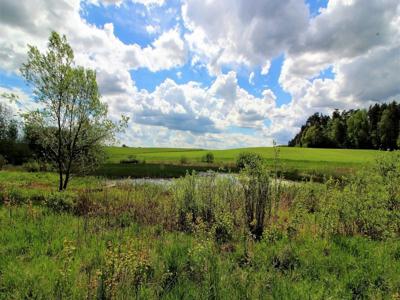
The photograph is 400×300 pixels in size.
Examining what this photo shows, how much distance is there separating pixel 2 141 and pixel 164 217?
2048 inches

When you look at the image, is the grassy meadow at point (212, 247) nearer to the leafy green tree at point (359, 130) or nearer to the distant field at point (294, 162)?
the distant field at point (294, 162)

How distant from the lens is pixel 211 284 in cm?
482

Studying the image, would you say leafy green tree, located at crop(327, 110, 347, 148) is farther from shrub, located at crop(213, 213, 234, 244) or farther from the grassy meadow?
shrub, located at crop(213, 213, 234, 244)

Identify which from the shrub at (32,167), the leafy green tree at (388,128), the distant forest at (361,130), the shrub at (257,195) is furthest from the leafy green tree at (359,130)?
the shrub at (257,195)

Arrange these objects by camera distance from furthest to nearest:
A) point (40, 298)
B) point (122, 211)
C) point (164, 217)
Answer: point (122, 211) < point (164, 217) < point (40, 298)

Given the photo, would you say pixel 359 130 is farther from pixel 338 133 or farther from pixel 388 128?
pixel 388 128

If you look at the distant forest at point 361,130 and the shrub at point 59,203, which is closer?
the shrub at point 59,203

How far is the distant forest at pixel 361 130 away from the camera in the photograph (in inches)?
3366

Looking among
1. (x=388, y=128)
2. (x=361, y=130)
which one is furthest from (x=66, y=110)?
(x=361, y=130)

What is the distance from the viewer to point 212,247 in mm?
6312

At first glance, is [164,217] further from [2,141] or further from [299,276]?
[2,141]

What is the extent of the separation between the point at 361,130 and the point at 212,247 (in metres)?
103

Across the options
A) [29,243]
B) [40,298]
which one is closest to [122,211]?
[29,243]

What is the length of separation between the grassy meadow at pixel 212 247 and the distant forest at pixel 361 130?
7998 cm
